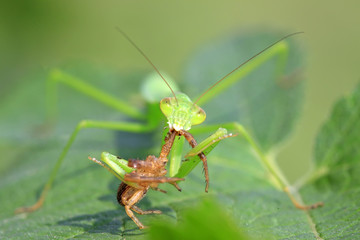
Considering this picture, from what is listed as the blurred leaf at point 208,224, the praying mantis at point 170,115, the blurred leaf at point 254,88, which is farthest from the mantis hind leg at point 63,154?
the blurred leaf at point 208,224

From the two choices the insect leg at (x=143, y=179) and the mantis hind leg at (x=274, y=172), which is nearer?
the insect leg at (x=143, y=179)

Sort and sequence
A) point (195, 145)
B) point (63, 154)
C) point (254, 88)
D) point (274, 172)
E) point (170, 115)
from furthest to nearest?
point (254, 88), point (63, 154), point (274, 172), point (170, 115), point (195, 145)

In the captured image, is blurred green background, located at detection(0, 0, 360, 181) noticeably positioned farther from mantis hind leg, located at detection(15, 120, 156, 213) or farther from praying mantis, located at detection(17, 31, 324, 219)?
mantis hind leg, located at detection(15, 120, 156, 213)

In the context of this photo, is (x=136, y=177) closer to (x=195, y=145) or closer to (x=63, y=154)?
(x=195, y=145)

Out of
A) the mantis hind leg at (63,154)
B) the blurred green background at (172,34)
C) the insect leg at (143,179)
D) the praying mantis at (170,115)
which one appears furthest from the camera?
the blurred green background at (172,34)

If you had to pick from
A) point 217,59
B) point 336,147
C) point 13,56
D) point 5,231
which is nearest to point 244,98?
point 217,59

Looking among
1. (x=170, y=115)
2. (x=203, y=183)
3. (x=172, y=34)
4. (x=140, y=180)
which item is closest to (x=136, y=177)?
(x=140, y=180)

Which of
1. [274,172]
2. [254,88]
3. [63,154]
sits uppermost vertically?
[254,88]

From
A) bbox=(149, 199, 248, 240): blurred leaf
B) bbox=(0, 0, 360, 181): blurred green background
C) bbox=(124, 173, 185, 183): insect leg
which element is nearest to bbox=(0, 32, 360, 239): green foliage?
bbox=(149, 199, 248, 240): blurred leaf

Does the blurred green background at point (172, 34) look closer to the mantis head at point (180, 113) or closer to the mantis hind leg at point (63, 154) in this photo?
the mantis hind leg at point (63, 154)
